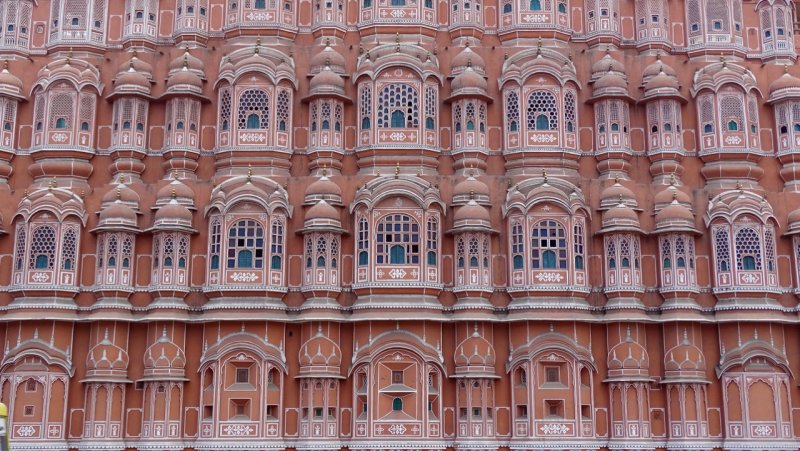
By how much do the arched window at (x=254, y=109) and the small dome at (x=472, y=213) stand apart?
7.90 meters

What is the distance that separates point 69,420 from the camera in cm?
3047

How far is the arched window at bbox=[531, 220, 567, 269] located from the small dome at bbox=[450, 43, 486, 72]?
6772 mm

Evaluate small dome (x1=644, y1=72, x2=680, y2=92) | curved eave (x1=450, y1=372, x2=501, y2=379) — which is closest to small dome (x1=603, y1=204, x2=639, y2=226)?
small dome (x1=644, y1=72, x2=680, y2=92)

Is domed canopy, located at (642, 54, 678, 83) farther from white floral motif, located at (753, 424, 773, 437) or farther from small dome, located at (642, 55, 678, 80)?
white floral motif, located at (753, 424, 773, 437)

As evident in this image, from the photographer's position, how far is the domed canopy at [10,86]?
33.3 m

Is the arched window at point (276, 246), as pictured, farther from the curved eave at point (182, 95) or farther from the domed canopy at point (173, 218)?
the curved eave at point (182, 95)

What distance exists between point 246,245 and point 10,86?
11.2 metres

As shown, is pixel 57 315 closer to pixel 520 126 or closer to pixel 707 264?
pixel 520 126

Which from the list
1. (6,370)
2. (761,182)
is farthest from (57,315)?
(761,182)

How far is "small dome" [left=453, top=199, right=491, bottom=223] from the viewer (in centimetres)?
3102

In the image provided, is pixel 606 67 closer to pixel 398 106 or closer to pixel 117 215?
pixel 398 106

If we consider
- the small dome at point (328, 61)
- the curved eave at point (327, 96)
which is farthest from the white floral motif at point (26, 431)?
the small dome at point (328, 61)

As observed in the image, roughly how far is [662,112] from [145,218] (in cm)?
1941

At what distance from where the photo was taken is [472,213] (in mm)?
31078
